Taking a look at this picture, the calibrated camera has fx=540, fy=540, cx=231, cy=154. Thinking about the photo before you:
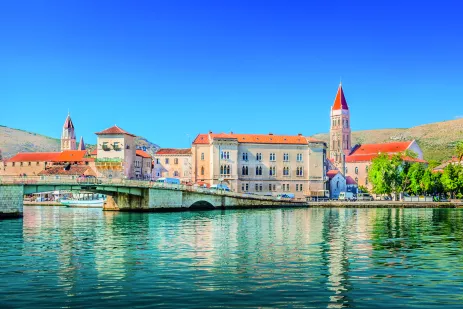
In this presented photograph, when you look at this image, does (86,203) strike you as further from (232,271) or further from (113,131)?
(232,271)

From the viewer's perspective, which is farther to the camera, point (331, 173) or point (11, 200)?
point (331, 173)

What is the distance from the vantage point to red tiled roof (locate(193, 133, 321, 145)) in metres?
115

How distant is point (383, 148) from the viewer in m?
160

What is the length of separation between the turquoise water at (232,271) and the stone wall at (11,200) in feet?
85.4

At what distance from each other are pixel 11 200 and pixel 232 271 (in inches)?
1937

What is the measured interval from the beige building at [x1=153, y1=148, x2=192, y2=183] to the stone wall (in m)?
56.9

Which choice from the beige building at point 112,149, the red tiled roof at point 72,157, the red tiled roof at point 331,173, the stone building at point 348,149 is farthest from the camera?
the stone building at point 348,149

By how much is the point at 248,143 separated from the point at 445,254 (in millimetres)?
85175

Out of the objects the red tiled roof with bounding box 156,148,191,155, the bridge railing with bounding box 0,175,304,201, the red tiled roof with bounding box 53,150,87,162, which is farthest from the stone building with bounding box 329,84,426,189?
the bridge railing with bounding box 0,175,304,201

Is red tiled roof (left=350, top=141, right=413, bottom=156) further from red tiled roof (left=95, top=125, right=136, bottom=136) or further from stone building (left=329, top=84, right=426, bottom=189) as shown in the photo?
red tiled roof (left=95, top=125, right=136, bottom=136)

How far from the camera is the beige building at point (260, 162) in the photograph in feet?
368

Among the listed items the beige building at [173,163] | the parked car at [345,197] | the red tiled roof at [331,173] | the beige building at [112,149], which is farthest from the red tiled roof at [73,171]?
the parked car at [345,197]

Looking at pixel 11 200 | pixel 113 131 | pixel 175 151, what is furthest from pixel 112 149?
pixel 11 200

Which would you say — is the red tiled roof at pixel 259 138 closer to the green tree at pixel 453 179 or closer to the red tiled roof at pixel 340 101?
the green tree at pixel 453 179
